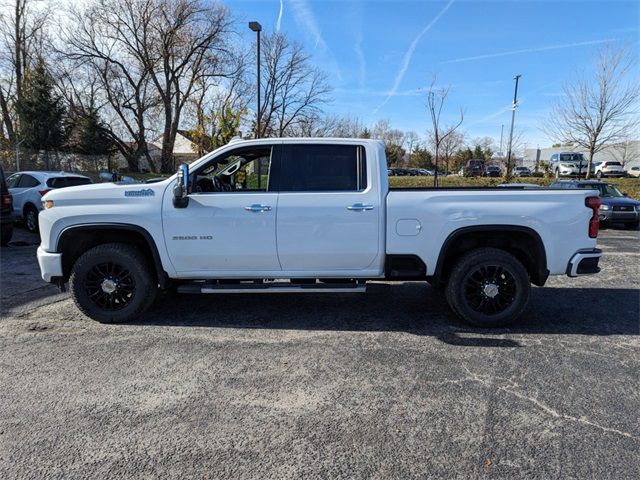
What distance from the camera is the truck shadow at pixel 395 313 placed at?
4.88 metres

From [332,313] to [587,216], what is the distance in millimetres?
2971

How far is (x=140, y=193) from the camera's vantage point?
4785 mm

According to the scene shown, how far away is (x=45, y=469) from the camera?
2564 millimetres

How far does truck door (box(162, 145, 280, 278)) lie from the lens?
186 inches

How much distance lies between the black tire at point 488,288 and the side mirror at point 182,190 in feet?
9.71

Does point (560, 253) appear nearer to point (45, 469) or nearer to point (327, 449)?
point (327, 449)

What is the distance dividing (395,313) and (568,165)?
38612 mm

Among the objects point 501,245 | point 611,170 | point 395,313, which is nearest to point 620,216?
point 501,245

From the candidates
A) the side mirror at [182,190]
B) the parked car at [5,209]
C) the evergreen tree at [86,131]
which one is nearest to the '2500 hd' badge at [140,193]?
the side mirror at [182,190]

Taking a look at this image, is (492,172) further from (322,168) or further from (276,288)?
(276,288)

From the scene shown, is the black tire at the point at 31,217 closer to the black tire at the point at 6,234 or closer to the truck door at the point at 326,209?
the black tire at the point at 6,234

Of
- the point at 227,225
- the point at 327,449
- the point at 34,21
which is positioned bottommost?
the point at 327,449

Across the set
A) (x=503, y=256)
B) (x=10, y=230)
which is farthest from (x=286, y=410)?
(x=10, y=230)

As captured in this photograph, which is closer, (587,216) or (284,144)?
(587,216)
